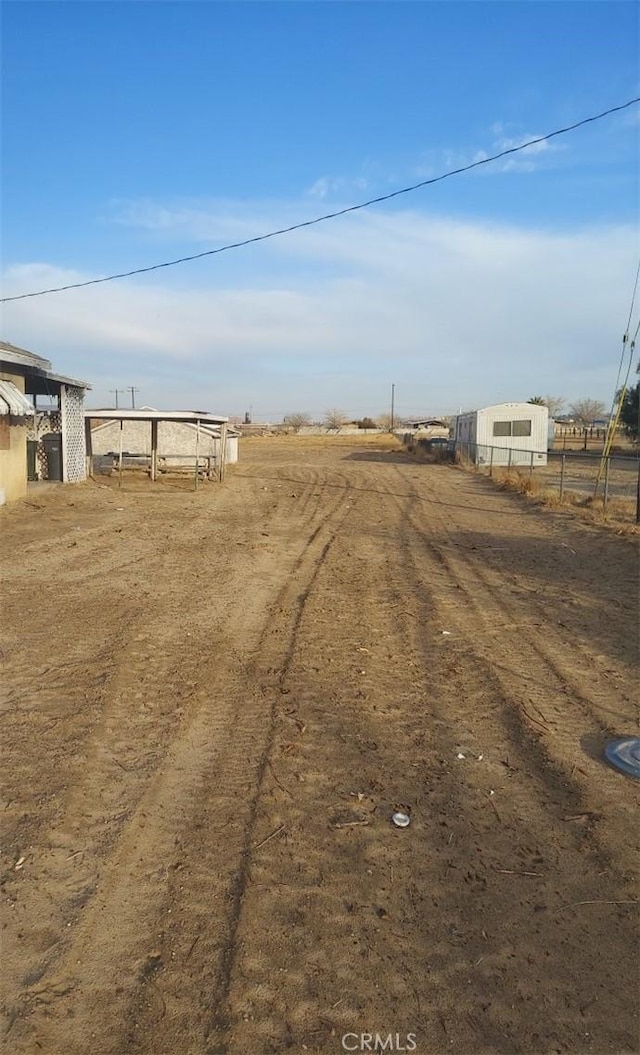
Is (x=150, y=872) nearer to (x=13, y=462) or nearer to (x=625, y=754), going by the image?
(x=625, y=754)

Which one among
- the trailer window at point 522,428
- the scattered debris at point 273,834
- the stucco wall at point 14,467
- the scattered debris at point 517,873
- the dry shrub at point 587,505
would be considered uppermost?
the trailer window at point 522,428

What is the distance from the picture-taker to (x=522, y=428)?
3309cm

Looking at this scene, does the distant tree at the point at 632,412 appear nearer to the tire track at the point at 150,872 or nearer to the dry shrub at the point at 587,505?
the dry shrub at the point at 587,505

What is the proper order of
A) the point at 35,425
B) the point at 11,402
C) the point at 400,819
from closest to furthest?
the point at 400,819 → the point at 11,402 → the point at 35,425

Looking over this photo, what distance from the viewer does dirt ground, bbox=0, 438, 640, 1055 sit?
249cm

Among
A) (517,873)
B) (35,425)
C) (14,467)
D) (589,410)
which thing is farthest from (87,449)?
(589,410)

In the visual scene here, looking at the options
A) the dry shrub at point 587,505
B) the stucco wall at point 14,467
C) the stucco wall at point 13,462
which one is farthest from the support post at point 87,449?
the dry shrub at point 587,505

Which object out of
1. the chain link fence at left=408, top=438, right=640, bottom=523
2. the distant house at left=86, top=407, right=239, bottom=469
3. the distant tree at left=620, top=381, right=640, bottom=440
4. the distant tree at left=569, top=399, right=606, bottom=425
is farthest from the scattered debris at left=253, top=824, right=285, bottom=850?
the distant tree at left=569, top=399, right=606, bottom=425

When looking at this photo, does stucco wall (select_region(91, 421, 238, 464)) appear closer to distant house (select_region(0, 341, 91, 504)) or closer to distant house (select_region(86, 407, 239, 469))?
distant house (select_region(86, 407, 239, 469))

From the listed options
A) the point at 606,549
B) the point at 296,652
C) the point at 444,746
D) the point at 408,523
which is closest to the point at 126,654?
the point at 296,652

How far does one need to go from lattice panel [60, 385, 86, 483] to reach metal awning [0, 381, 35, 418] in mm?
4351

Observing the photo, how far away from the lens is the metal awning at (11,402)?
13.8m

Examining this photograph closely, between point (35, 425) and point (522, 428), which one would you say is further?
point (522, 428)

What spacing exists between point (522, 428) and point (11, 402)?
2471 cm
